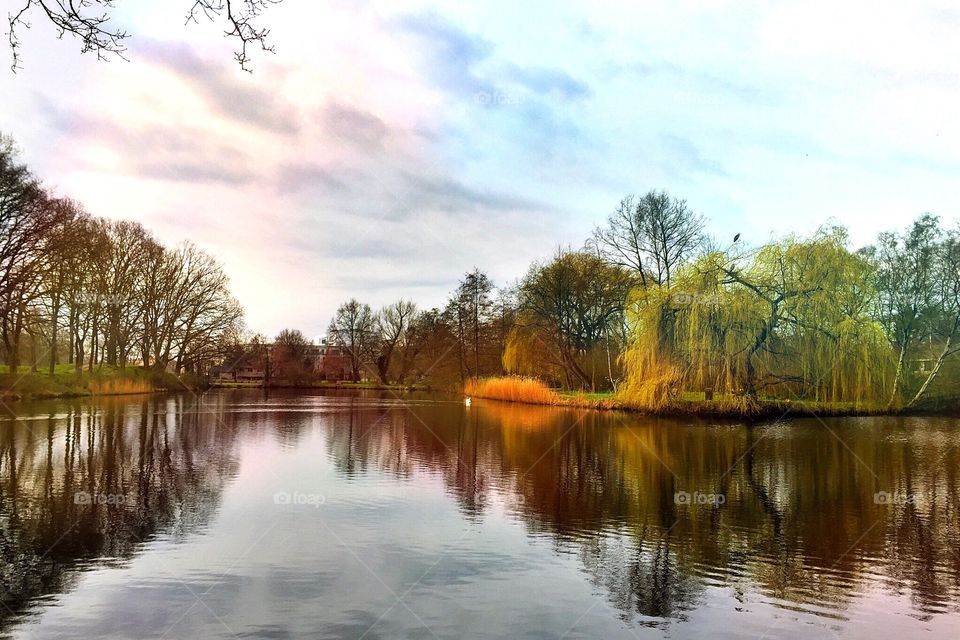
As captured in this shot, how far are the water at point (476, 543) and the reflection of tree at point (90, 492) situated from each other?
5cm

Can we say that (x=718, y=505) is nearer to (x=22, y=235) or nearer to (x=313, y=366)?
(x=22, y=235)

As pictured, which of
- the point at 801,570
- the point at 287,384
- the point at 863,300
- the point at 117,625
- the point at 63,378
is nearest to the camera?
the point at 117,625

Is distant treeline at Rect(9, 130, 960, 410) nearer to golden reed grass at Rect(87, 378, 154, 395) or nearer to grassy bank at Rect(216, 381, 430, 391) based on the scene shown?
golden reed grass at Rect(87, 378, 154, 395)

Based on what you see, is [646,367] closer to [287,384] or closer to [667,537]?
[667,537]

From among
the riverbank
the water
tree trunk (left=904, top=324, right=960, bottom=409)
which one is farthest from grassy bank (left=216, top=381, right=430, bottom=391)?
the water

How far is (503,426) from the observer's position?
79.0ft

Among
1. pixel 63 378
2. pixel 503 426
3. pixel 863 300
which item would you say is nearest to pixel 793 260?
pixel 863 300

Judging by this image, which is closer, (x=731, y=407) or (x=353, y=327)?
(x=731, y=407)

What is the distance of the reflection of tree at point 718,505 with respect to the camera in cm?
666

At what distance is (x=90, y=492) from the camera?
10.7 meters

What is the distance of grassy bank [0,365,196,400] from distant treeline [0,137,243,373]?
2.89 ft

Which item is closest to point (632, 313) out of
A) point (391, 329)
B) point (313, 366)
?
point (391, 329)

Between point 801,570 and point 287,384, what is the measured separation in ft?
269

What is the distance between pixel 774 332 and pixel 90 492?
79.4 feet
